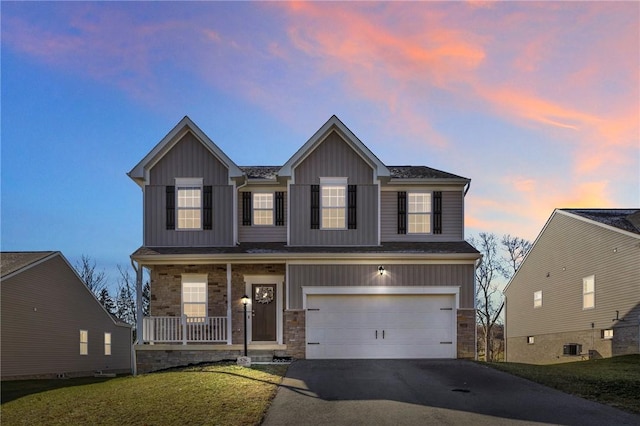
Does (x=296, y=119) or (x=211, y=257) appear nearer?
(x=211, y=257)

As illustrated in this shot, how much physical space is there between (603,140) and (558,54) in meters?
5.55

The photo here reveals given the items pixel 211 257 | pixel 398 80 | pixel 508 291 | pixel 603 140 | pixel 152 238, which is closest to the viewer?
pixel 211 257

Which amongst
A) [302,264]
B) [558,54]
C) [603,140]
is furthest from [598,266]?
[302,264]

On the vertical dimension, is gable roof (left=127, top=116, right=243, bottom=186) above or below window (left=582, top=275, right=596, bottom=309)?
above

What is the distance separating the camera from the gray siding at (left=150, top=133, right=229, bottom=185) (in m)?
18.7

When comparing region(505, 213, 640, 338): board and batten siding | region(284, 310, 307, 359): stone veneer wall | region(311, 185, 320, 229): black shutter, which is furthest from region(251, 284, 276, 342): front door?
region(505, 213, 640, 338): board and batten siding

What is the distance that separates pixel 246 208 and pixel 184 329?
4.54 m

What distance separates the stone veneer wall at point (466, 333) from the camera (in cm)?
1727

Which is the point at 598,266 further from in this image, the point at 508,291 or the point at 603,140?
the point at 508,291

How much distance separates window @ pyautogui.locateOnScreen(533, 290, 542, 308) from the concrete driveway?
14.0 meters

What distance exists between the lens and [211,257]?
56.9 feet

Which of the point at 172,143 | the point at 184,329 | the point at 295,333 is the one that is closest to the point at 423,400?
the point at 295,333

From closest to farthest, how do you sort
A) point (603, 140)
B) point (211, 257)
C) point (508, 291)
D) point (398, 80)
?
point (211, 257), point (398, 80), point (603, 140), point (508, 291)

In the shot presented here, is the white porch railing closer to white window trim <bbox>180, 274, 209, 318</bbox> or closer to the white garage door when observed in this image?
→ white window trim <bbox>180, 274, 209, 318</bbox>
